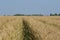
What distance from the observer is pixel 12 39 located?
57.1 ft

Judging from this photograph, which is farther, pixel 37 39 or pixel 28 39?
pixel 28 39

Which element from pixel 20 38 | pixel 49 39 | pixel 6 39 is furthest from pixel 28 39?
pixel 49 39

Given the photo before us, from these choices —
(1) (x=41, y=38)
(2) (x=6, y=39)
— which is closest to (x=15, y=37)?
(2) (x=6, y=39)

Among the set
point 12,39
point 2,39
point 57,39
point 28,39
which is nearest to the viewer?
point 57,39

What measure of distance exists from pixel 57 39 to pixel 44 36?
1.39 meters

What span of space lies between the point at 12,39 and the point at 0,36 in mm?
2593

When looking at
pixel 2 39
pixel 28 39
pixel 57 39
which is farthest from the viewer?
pixel 28 39

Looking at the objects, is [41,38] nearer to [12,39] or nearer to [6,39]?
[6,39]

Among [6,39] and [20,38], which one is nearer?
[6,39]

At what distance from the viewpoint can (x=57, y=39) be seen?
45.2 feet

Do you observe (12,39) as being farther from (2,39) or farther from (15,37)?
(2,39)

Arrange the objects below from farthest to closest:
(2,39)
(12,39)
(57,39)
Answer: (12,39) → (2,39) → (57,39)

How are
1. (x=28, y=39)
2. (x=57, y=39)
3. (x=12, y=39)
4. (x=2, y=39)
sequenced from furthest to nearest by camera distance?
(x=28, y=39) → (x=12, y=39) → (x=2, y=39) → (x=57, y=39)

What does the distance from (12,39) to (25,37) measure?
2.65 meters
